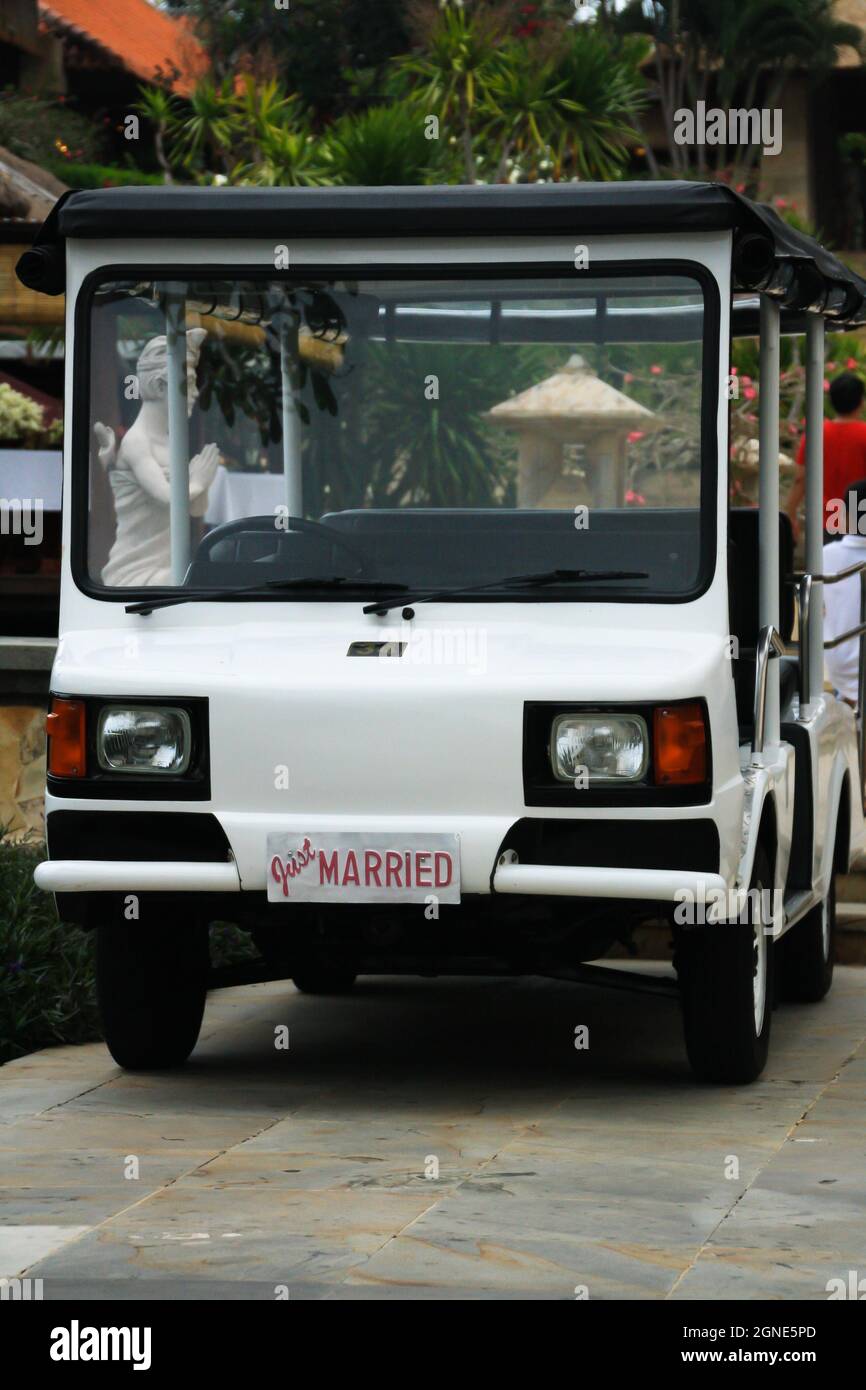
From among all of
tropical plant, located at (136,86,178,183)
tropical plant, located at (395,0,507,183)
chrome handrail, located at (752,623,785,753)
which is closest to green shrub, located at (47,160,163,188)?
tropical plant, located at (136,86,178,183)

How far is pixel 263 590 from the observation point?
654cm

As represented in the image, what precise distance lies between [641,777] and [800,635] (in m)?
1.91

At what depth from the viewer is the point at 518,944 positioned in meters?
6.42

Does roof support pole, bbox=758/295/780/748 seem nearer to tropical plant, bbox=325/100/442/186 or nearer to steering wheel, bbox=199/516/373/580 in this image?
steering wheel, bbox=199/516/373/580

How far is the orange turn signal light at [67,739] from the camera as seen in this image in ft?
20.6

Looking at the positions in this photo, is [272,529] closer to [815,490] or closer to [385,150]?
[815,490]

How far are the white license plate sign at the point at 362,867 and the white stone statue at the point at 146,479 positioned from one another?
99 cm

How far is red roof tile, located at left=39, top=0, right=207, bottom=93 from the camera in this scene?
1592 inches

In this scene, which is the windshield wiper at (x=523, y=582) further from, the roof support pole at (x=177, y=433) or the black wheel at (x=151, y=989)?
the black wheel at (x=151, y=989)

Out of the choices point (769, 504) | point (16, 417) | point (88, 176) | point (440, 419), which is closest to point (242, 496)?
point (440, 419)

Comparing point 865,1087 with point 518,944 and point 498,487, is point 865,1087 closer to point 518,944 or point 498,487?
point 518,944

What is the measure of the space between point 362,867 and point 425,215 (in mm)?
1745

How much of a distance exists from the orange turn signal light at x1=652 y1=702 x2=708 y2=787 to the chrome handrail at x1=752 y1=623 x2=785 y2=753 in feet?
2.36

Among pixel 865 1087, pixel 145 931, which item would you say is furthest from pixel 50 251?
pixel 865 1087
